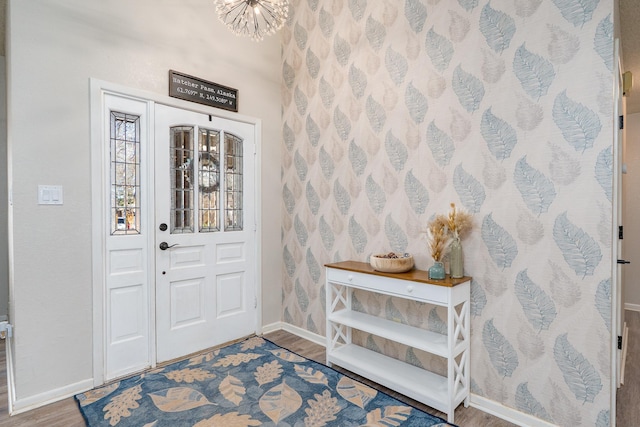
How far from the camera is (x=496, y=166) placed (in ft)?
7.14

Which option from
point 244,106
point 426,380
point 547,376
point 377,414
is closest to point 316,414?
point 377,414

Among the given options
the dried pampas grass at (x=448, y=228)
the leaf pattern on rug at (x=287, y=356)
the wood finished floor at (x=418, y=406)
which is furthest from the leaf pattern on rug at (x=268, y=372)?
the dried pampas grass at (x=448, y=228)

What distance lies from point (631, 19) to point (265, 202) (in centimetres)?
345

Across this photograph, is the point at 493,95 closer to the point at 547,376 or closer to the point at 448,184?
the point at 448,184

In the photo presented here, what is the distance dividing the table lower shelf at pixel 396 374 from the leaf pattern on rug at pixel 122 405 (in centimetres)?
141

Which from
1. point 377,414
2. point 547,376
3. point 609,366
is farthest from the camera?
point 377,414

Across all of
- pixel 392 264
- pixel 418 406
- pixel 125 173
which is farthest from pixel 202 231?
pixel 418 406

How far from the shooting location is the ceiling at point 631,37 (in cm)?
255

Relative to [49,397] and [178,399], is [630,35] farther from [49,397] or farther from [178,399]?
[49,397]

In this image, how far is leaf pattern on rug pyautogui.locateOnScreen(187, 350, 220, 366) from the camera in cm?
285

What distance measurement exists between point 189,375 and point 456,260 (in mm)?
2148

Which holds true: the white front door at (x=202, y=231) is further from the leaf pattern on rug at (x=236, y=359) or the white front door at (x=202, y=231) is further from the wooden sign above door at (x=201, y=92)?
the leaf pattern on rug at (x=236, y=359)

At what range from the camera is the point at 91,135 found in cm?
248

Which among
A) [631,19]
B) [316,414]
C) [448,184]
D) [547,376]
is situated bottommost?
[316,414]
